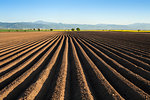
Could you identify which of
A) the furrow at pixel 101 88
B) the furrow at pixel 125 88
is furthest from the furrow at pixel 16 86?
the furrow at pixel 125 88

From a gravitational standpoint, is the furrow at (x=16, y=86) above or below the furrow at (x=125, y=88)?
below

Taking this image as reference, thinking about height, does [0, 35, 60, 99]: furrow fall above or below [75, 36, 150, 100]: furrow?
below

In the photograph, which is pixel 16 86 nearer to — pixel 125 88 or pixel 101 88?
pixel 101 88

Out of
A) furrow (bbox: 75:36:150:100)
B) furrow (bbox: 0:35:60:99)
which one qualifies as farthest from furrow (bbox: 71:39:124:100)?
furrow (bbox: 0:35:60:99)

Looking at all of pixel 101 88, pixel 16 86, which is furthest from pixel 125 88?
pixel 16 86

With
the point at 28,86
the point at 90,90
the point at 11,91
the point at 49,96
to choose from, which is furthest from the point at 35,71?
the point at 90,90

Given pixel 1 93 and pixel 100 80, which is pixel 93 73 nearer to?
pixel 100 80

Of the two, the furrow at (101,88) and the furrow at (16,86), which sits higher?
the furrow at (101,88)

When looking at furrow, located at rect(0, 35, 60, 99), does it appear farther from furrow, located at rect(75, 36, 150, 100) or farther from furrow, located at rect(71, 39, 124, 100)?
furrow, located at rect(75, 36, 150, 100)

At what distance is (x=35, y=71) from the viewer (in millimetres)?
4738

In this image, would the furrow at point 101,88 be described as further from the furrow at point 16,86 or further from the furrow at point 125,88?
the furrow at point 16,86

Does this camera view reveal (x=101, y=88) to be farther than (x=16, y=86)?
No

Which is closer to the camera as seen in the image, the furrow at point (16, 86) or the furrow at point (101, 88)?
the furrow at point (101, 88)

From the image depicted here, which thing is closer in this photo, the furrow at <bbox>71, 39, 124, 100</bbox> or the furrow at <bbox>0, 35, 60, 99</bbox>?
the furrow at <bbox>71, 39, 124, 100</bbox>
